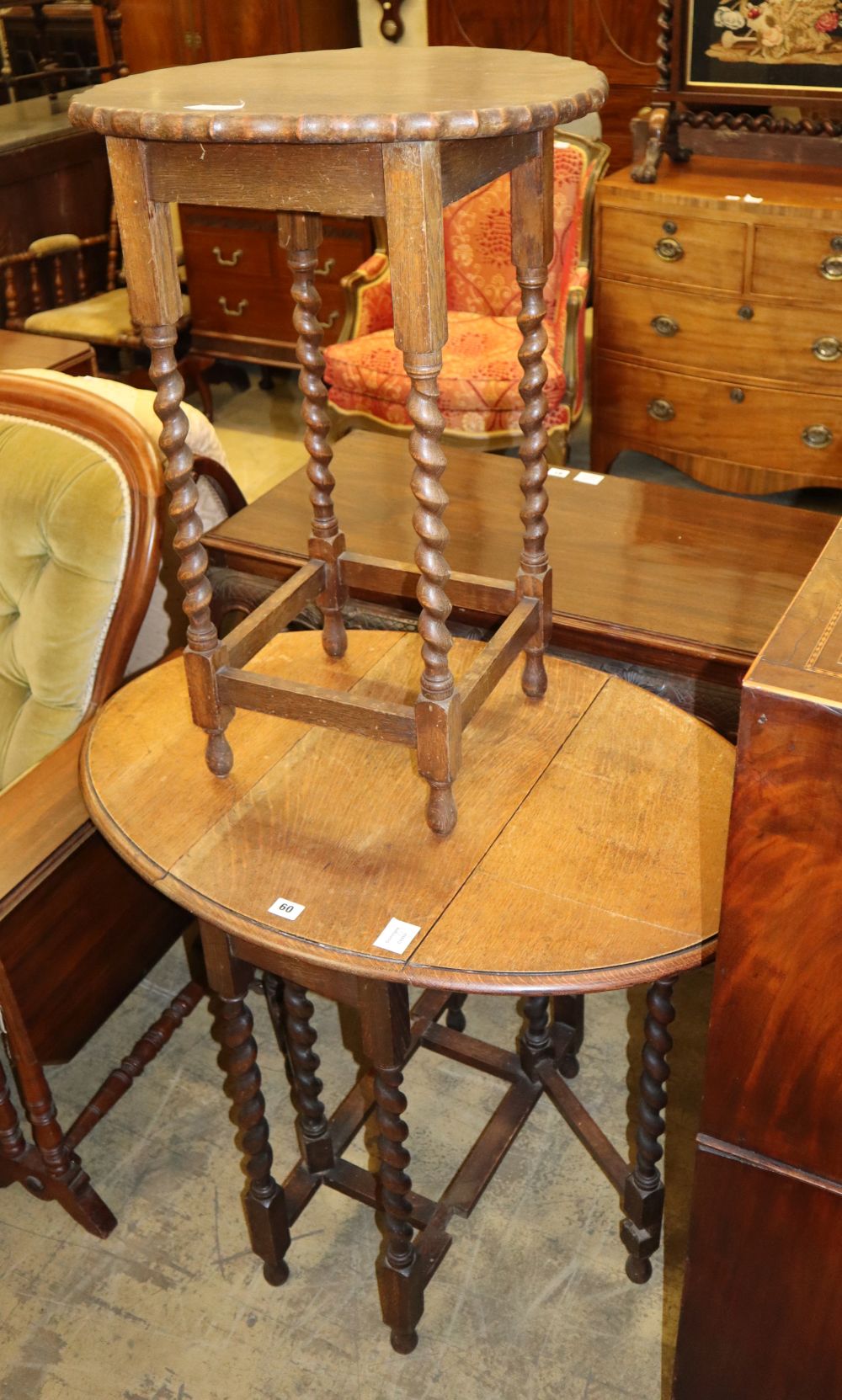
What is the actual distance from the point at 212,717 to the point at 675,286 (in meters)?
2.66

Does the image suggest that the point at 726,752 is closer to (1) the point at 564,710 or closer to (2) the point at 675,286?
(1) the point at 564,710

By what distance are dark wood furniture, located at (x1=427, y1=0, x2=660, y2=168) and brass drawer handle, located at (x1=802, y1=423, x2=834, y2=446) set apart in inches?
106

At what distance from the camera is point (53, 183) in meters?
5.10

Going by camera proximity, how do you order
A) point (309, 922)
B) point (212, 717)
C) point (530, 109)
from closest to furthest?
1. point (530, 109)
2. point (309, 922)
3. point (212, 717)

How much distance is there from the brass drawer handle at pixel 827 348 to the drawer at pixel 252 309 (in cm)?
192

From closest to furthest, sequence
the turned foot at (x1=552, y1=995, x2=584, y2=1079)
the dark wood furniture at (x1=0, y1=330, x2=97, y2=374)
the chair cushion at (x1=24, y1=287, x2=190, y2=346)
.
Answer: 1. the turned foot at (x1=552, y1=995, x2=584, y2=1079)
2. the dark wood furniture at (x1=0, y1=330, x2=97, y2=374)
3. the chair cushion at (x1=24, y1=287, x2=190, y2=346)

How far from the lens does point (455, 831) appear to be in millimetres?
1530

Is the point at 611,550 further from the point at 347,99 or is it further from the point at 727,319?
the point at 727,319

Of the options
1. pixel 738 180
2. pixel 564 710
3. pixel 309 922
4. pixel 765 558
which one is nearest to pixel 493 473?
pixel 765 558

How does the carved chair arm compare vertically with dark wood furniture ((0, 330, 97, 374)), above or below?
below

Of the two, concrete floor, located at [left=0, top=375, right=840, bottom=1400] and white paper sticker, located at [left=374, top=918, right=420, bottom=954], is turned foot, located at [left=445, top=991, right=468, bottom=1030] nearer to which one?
concrete floor, located at [left=0, top=375, right=840, bottom=1400]

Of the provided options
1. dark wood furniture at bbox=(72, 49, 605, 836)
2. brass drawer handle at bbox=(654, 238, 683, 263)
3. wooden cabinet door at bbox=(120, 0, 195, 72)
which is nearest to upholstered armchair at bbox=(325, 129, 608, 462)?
brass drawer handle at bbox=(654, 238, 683, 263)

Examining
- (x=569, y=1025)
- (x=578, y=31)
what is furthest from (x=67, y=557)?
(x=578, y=31)

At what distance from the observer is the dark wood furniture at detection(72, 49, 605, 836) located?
1.15 meters
